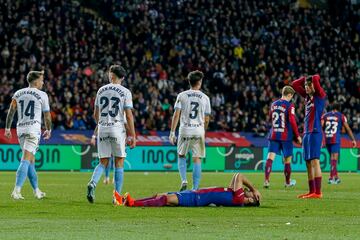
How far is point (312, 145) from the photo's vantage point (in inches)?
733

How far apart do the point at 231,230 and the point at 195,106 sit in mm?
7947

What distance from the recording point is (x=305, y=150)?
18.7 metres

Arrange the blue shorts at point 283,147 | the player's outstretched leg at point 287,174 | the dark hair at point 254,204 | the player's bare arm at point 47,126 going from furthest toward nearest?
the player's outstretched leg at point 287,174
the blue shorts at point 283,147
the player's bare arm at point 47,126
the dark hair at point 254,204

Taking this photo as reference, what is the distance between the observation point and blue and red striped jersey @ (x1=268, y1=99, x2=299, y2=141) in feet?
78.1

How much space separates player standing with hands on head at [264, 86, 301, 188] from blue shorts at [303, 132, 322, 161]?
4876 mm

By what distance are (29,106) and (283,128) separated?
8.57 meters

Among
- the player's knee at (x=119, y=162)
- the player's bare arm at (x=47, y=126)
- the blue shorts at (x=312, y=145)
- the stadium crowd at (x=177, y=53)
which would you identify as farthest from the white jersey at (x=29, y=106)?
the stadium crowd at (x=177, y=53)

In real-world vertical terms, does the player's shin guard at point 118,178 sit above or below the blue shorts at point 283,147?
below

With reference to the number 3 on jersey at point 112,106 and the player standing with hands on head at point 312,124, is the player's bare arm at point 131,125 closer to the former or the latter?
the number 3 on jersey at point 112,106

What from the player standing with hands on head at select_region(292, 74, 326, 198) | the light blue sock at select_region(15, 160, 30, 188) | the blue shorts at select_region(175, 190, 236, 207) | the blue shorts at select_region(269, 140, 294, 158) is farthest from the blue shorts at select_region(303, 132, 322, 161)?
the blue shorts at select_region(269, 140, 294, 158)

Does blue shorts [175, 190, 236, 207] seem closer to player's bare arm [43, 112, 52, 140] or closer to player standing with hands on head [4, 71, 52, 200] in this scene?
player's bare arm [43, 112, 52, 140]

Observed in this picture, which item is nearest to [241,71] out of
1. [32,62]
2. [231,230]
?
[32,62]

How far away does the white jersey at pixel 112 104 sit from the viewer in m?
16.2

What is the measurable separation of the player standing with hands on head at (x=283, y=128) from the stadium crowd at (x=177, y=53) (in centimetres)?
1489
